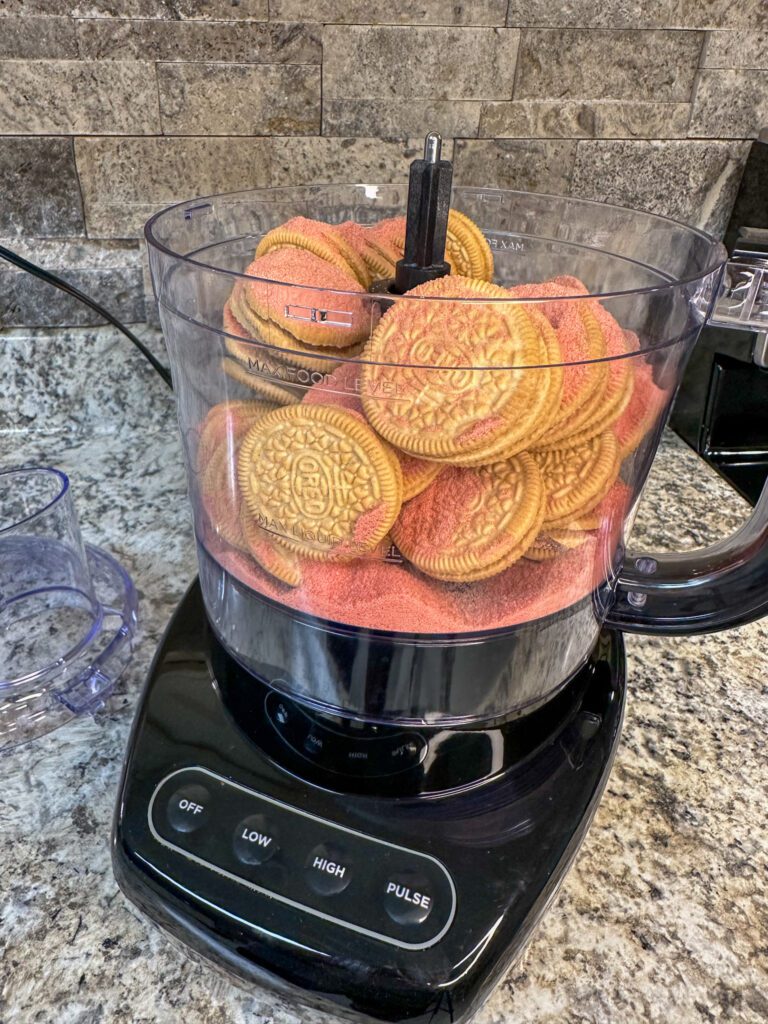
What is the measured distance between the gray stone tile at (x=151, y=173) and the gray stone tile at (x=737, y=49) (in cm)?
43

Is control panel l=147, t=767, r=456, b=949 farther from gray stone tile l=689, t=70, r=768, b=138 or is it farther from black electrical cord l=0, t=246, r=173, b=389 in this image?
gray stone tile l=689, t=70, r=768, b=138

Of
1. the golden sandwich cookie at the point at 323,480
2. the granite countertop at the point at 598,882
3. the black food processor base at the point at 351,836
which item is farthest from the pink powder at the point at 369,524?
the granite countertop at the point at 598,882

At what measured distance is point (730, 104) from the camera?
735mm

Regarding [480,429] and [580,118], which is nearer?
[480,429]

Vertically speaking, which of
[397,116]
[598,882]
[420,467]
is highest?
[397,116]

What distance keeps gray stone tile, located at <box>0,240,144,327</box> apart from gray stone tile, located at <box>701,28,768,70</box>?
581 mm

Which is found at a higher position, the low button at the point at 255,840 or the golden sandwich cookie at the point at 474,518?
the golden sandwich cookie at the point at 474,518

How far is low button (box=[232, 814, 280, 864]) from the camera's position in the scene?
1.18 ft

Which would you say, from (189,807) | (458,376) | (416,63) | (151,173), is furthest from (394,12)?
(189,807)

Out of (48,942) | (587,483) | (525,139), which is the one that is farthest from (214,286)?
(525,139)

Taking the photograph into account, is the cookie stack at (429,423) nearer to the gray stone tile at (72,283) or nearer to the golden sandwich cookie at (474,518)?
the golden sandwich cookie at (474,518)

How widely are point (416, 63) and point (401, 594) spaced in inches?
21.4

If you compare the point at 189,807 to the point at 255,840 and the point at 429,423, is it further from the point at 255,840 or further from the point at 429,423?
the point at 429,423

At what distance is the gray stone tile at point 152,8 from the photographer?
2.01ft
